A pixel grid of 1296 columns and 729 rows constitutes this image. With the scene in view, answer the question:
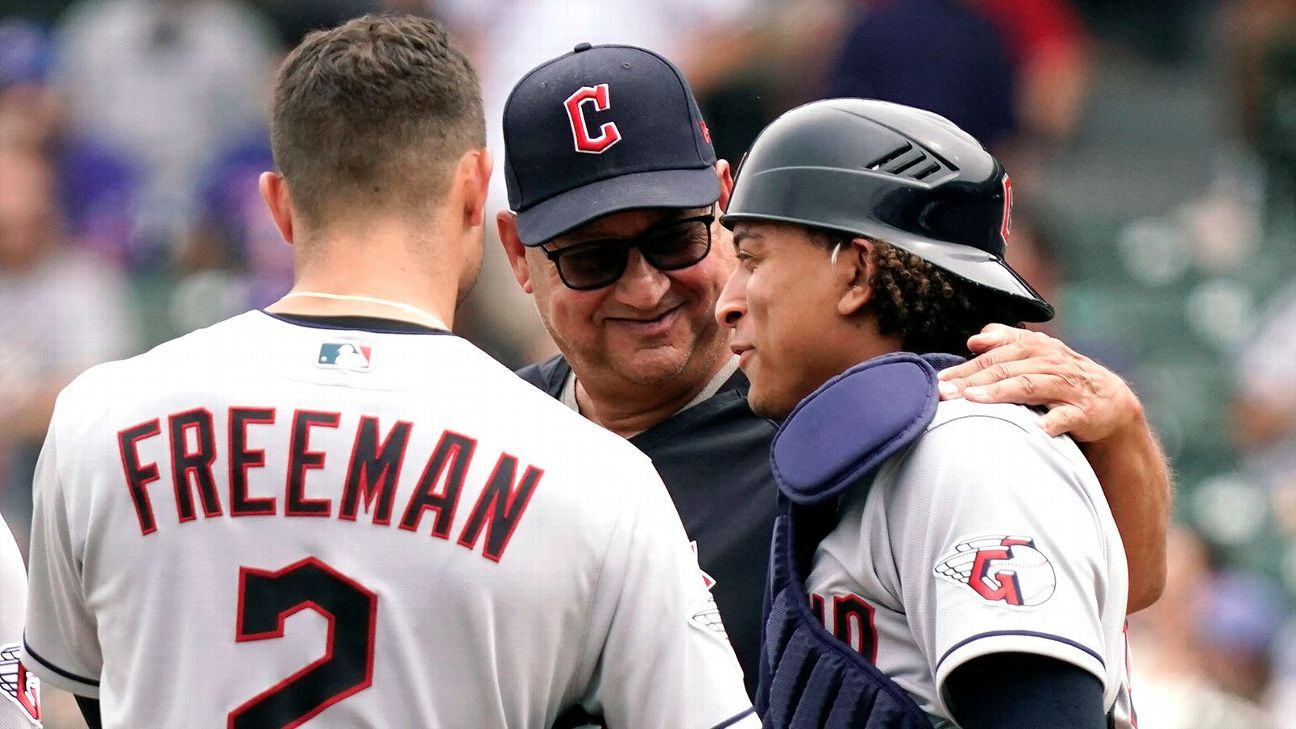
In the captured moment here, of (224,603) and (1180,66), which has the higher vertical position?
(224,603)

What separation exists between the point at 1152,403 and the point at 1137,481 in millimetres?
5682

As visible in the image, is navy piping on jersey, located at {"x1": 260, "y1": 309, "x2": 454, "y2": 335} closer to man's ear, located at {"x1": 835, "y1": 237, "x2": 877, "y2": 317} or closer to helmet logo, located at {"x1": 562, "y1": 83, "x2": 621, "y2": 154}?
man's ear, located at {"x1": 835, "y1": 237, "x2": 877, "y2": 317}

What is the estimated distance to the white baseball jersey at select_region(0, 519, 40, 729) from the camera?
2.55 m

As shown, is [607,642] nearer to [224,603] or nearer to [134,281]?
[224,603]

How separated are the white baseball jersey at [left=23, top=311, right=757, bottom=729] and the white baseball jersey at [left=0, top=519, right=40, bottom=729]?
1.64ft

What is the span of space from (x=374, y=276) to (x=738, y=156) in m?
5.59

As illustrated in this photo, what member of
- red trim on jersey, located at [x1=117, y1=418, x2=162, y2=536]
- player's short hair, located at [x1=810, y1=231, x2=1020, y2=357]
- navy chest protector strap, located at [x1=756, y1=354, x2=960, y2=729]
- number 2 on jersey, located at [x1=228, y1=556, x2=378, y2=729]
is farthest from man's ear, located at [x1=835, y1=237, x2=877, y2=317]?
red trim on jersey, located at [x1=117, y1=418, x2=162, y2=536]

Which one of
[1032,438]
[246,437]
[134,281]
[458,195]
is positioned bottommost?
[134,281]

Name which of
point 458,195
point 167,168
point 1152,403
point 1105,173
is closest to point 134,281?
point 167,168

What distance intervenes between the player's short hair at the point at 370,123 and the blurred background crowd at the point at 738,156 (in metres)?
4.76

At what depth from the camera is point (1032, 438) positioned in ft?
7.00

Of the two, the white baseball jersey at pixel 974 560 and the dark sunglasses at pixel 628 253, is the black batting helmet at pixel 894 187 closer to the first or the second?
the white baseball jersey at pixel 974 560

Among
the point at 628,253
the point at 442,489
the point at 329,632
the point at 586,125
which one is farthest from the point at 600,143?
the point at 329,632

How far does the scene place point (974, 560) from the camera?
201 centimetres
